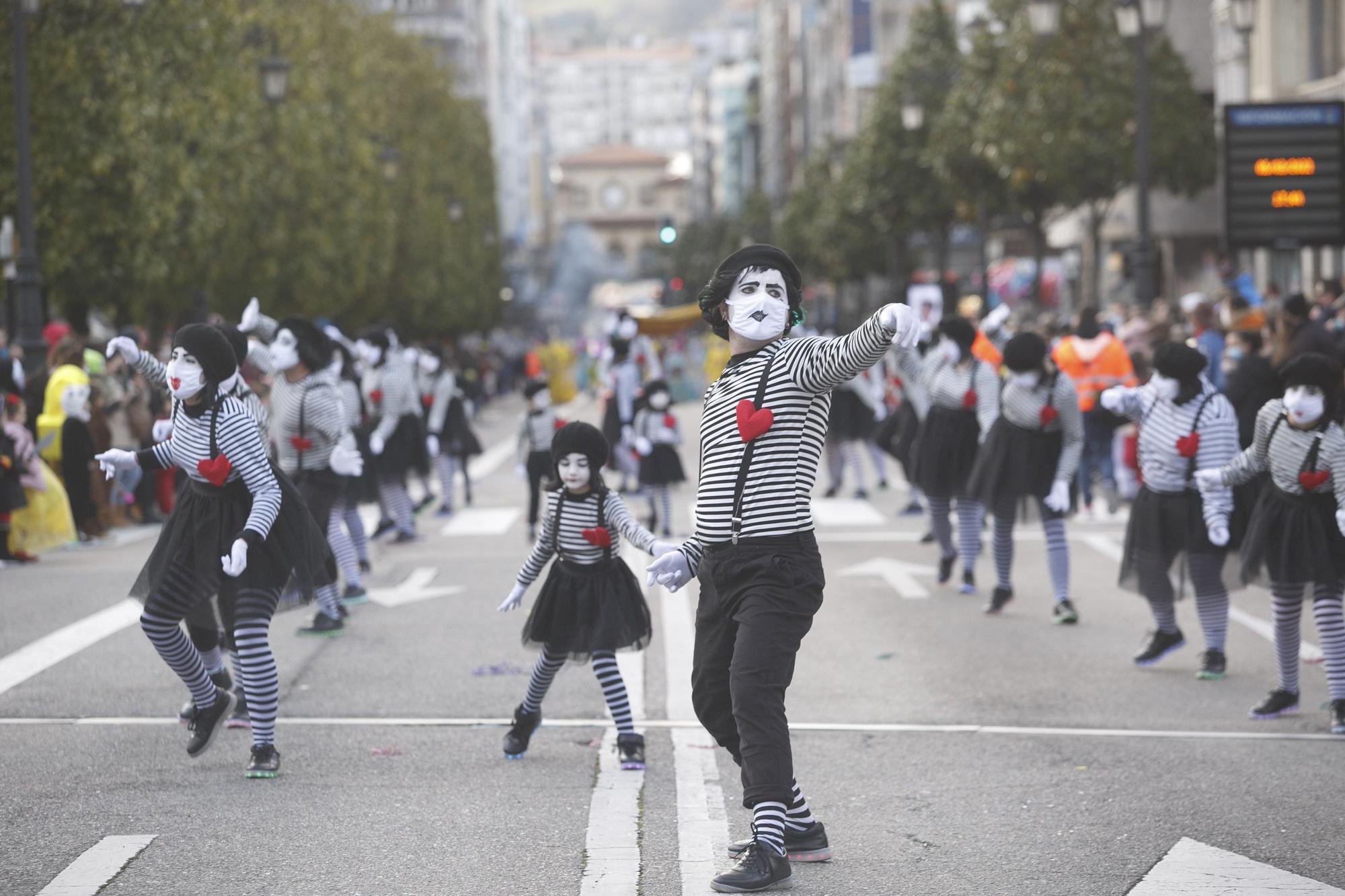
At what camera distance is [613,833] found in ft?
21.8

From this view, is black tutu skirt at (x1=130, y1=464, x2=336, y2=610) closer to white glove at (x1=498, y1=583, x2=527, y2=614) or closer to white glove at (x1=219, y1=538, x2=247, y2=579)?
white glove at (x1=219, y1=538, x2=247, y2=579)

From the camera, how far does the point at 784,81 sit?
4990 inches

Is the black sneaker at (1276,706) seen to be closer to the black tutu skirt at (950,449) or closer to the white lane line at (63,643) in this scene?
the black tutu skirt at (950,449)

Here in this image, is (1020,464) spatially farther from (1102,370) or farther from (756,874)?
(756,874)

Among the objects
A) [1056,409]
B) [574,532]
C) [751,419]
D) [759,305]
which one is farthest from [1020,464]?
[751,419]

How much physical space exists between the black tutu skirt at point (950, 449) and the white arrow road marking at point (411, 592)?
350 cm

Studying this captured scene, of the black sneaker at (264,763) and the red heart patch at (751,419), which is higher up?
the red heart patch at (751,419)

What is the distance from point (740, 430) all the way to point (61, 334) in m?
16.4

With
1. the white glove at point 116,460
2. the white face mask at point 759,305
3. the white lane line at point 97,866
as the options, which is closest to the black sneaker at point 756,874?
the white face mask at point 759,305

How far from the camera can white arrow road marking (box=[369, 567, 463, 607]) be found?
1326 cm

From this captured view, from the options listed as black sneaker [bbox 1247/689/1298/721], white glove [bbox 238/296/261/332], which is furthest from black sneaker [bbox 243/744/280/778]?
black sneaker [bbox 1247/689/1298/721]

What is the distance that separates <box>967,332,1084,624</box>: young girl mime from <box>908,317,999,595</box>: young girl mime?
91cm

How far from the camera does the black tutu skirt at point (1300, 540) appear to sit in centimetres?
869

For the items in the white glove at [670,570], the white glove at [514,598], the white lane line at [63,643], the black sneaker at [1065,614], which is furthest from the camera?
the black sneaker at [1065,614]
